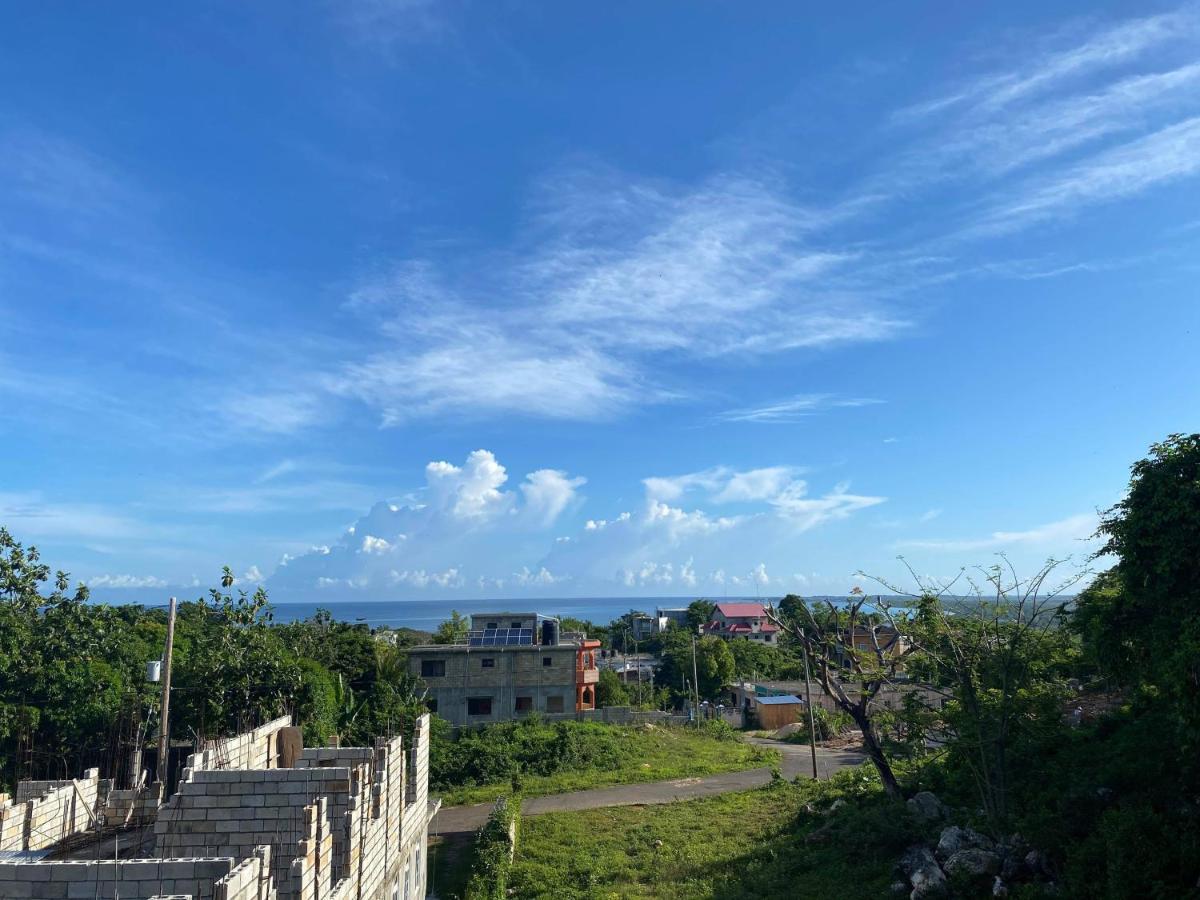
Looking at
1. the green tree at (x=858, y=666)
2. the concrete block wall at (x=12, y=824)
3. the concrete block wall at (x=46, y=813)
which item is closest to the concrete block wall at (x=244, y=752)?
the concrete block wall at (x=46, y=813)

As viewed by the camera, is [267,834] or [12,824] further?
[267,834]

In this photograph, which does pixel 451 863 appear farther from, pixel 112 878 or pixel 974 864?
pixel 112 878

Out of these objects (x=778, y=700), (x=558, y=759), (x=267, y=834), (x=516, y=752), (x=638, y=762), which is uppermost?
(x=267, y=834)

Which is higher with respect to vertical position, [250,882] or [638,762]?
[250,882]

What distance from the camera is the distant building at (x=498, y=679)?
3966 centimetres

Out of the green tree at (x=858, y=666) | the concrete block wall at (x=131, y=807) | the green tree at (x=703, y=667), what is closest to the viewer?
the concrete block wall at (x=131, y=807)

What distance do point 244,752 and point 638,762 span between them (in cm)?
2342

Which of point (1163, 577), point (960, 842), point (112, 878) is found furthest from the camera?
point (960, 842)

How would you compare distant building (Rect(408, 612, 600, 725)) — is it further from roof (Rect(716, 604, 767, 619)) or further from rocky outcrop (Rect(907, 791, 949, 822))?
roof (Rect(716, 604, 767, 619))

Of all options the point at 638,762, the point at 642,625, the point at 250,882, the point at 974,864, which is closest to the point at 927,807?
the point at 974,864

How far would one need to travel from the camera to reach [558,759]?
111 ft

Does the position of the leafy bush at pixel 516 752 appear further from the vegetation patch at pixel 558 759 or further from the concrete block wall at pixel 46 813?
the concrete block wall at pixel 46 813

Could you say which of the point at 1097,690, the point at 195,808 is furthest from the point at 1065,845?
the point at 1097,690

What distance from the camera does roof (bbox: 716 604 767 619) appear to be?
110 meters
